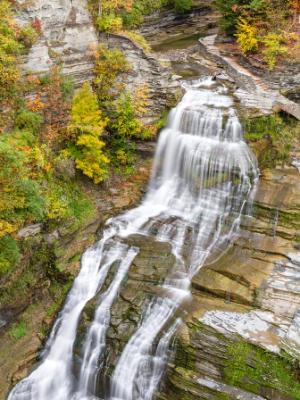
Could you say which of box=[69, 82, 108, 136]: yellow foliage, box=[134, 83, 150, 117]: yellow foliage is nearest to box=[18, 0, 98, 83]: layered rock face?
box=[69, 82, 108, 136]: yellow foliage

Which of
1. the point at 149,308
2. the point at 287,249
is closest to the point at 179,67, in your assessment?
the point at 287,249

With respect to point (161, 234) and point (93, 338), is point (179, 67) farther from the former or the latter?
point (93, 338)

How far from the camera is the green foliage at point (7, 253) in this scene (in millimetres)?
11531

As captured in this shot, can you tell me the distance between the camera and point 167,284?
12.3 meters

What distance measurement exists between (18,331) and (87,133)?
768cm

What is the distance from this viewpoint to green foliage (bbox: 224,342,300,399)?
9469 mm

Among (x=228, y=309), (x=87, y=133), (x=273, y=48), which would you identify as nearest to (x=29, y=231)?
(x=87, y=133)

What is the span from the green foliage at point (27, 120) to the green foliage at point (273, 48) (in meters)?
11.0

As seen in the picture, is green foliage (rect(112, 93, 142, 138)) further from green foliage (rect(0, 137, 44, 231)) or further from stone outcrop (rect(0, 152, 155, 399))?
green foliage (rect(0, 137, 44, 231))

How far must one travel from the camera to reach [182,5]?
26.9m

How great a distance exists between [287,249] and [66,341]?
7497 millimetres

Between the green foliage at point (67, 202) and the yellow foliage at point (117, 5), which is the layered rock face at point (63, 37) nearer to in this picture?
the yellow foliage at point (117, 5)

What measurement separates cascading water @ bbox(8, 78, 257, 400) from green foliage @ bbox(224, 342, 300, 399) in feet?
5.94

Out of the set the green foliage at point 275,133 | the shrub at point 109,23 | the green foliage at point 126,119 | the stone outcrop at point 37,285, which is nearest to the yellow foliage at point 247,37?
the green foliage at point 275,133
